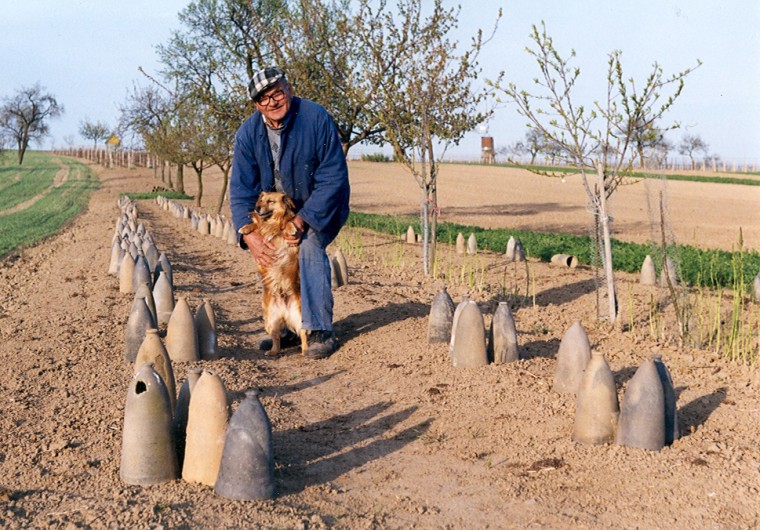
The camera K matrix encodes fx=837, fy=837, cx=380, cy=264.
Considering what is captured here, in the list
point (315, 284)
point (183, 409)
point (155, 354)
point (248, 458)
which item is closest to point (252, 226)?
point (315, 284)

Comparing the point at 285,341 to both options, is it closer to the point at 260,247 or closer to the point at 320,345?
the point at 320,345

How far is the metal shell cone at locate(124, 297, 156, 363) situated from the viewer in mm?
6645

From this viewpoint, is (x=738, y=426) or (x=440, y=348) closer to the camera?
(x=738, y=426)

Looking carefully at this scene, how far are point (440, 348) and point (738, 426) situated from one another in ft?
8.58

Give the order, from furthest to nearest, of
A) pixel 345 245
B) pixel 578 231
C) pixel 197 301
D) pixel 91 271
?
1. pixel 578 231
2. pixel 345 245
3. pixel 91 271
4. pixel 197 301

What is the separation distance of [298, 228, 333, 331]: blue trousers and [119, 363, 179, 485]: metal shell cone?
3000 millimetres

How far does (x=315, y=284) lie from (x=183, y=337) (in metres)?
1.21

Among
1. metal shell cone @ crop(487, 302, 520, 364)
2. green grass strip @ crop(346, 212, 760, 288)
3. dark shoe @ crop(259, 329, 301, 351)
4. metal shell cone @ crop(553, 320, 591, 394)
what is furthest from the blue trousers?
green grass strip @ crop(346, 212, 760, 288)

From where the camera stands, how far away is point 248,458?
4.00 metres

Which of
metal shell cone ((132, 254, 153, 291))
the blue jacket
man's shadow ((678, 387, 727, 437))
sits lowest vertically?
man's shadow ((678, 387, 727, 437))

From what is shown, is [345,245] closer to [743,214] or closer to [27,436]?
[27,436]

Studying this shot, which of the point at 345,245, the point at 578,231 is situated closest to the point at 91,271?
the point at 345,245

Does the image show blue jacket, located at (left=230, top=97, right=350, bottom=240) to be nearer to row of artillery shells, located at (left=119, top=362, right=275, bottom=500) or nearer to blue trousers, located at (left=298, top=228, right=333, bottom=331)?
blue trousers, located at (left=298, top=228, right=333, bottom=331)

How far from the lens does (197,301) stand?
9.48 meters
